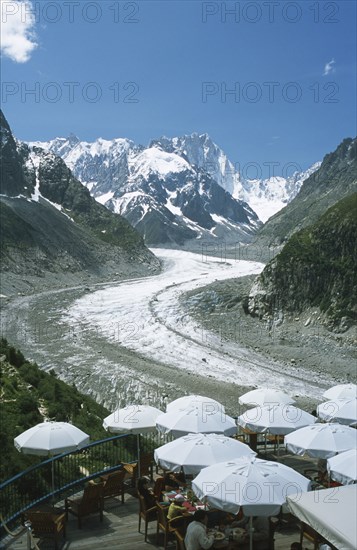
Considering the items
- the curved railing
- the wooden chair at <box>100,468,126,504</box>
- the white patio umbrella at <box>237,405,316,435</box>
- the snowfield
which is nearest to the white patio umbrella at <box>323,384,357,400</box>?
the white patio umbrella at <box>237,405,316,435</box>

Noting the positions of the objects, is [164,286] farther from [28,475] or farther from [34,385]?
[28,475]

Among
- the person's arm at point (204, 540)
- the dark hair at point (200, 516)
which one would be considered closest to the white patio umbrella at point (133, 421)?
the dark hair at point (200, 516)

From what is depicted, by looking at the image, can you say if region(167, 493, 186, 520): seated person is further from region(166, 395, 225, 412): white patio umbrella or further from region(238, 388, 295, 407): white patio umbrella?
region(238, 388, 295, 407): white patio umbrella

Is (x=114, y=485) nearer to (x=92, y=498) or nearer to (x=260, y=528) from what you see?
(x=92, y=498)

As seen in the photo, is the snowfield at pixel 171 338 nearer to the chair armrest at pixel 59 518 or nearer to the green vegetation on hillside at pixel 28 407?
the green vegetation on hillside at pixel 28 407

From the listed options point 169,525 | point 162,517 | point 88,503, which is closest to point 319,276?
point 88,503
